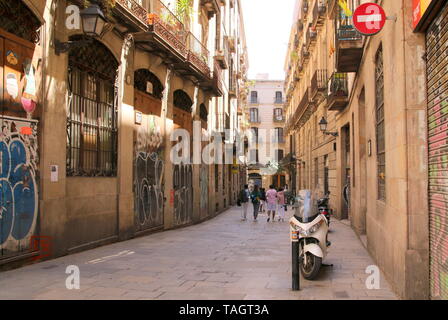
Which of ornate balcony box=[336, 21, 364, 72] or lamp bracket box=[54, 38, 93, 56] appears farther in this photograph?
ornate balcony box=[336, 21, 364, 72]

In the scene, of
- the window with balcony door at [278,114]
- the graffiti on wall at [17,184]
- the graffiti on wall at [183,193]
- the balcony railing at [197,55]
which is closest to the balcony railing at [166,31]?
the balcony railing at [197,55]

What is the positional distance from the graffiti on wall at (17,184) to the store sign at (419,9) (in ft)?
21.2

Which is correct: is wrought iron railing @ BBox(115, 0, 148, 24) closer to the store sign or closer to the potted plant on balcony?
the potted plant on balcony

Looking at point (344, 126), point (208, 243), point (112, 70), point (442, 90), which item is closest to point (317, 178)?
point (344, 126)

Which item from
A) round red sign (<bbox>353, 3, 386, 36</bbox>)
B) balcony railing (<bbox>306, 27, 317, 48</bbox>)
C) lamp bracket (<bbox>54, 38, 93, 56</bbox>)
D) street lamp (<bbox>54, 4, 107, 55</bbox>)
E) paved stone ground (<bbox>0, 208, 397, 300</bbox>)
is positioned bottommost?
paved stone ground (<bbox>0, 208, 397, 300</bbox>)

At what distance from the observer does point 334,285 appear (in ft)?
22.3

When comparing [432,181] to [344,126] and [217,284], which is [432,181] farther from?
[344,126]

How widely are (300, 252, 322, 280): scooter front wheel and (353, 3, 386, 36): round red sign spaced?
363 centimetres

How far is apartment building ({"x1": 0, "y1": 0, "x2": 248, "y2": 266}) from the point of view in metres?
7.97

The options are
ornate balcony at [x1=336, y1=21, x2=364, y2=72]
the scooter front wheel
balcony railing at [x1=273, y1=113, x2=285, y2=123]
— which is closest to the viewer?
the scooter front wheel

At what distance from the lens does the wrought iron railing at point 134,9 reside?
439 inches

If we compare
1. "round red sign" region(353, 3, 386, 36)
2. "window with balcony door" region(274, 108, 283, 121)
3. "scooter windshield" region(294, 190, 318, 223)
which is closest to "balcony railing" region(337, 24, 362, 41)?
"round red sign" region(353, 3, 386, 36)

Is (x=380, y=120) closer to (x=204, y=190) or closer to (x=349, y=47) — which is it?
(x=349, y=47)
